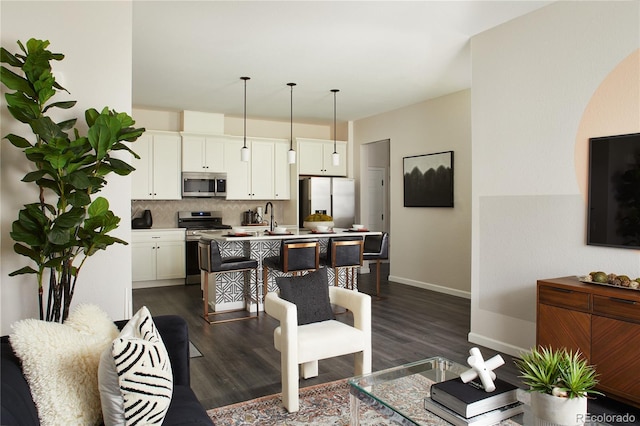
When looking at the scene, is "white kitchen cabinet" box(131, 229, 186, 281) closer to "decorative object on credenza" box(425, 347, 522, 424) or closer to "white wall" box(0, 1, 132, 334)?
"white wall" box(0, 1, 132, 334)

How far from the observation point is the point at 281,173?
26.4ft

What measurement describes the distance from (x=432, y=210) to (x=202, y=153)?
386cm

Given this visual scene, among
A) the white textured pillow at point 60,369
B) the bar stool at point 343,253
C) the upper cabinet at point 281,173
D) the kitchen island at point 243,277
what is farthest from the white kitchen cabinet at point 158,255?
the white textured pillow at point 60,369

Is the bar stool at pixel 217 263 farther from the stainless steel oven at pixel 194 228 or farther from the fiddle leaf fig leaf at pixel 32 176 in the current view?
the fiddle leaf fig leaf at pixel 32 176

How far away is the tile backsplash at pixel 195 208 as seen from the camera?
7.34 metres

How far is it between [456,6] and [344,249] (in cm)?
296

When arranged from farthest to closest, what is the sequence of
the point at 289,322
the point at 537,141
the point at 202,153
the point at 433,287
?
the point at 202,153
the point at 433,287
the point at 537,141
the point at 289,322

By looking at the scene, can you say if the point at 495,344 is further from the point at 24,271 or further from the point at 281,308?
the point at 24,271

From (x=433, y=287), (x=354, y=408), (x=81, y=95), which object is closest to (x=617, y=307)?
(x=354, y=408)

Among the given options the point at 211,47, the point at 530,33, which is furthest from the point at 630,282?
the point at 211,47

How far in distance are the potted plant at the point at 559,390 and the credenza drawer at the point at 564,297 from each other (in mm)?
1436

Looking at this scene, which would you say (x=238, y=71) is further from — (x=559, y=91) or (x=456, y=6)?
(x=559, y=91)

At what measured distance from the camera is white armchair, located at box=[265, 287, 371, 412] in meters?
2.72

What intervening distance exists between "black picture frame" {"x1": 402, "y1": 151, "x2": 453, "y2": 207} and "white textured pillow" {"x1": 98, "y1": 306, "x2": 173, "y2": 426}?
5.32 metres
